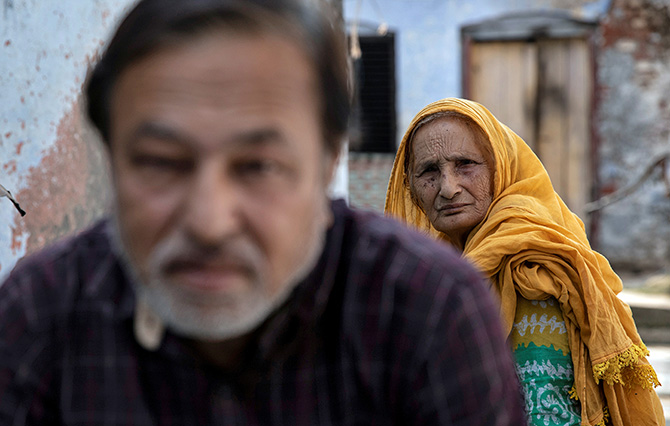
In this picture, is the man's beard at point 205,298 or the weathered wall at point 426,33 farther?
the weathered wall at point 426,33

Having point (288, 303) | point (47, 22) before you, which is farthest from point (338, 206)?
point (47, 22)

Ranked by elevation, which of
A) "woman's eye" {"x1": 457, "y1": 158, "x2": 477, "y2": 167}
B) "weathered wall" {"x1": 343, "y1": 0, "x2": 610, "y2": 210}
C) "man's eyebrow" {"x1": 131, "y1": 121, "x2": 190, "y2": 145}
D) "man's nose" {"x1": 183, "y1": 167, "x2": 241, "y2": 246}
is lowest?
"woman's eye" {"x1": 457, "y1": 158, "x2": 477, "y2": 167}

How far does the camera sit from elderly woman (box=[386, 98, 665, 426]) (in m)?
2.34

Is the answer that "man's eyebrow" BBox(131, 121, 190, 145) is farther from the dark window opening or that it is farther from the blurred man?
the dark window opening

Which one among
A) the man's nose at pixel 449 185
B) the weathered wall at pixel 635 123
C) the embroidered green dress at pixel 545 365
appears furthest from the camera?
the weathered wall at pixel 635 123

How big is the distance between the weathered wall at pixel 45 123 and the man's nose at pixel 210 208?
2.17m

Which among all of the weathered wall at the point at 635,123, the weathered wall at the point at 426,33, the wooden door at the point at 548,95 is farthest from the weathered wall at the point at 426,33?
the weathered wall at the point at 635,123

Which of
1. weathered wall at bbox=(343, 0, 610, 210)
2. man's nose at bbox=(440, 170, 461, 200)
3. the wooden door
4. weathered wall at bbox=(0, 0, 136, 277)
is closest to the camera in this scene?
man's nose at bbox=(440, 170, 461, 200)

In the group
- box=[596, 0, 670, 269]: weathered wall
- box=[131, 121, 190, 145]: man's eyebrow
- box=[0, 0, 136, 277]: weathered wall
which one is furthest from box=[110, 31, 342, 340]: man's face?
box=[596, 0, 670, 269]: weathered wall

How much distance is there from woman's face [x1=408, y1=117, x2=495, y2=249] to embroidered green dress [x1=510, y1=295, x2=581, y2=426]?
1.49ft

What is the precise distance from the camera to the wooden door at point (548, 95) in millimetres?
8234

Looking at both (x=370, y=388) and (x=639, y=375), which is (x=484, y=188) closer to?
(x=639, y=375)

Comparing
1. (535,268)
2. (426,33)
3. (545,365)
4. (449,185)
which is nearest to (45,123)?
(449,185)

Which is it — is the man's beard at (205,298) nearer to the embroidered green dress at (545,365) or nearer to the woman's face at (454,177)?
the embroidered green dress at (545,365)
